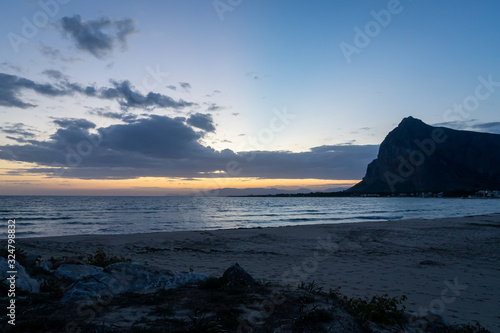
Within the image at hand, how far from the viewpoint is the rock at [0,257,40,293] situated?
21.9 feet

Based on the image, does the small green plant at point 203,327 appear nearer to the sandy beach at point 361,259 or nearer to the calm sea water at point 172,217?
the sandy beach at point 361,259

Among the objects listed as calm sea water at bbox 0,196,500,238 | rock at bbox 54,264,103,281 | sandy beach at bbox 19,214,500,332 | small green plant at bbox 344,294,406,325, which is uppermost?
rock at bbox 54,264,103,281

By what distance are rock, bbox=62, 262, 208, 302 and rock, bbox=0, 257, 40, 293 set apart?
4.16ft

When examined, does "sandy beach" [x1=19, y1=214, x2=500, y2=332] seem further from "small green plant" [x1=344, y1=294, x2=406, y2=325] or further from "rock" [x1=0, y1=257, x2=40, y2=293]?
"rock" [x1=0, y1=257, x2=40, y2=293]

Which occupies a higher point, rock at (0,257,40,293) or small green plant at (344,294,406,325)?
rock at (0,257,40,293)

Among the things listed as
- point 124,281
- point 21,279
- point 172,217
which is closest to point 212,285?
point 124,281

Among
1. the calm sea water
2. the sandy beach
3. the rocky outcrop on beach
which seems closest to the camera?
the rocky outcrop on beach

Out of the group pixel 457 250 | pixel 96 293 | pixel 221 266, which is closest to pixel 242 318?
pixel 96 293

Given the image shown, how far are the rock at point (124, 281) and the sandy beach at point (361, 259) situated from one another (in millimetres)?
4256

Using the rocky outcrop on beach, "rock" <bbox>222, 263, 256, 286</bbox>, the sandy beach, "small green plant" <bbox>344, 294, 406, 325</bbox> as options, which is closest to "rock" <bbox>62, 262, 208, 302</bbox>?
the rocky outcrop on beach

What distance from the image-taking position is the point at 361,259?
1481 cm

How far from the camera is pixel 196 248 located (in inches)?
710

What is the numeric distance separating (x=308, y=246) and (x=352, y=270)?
706 cm

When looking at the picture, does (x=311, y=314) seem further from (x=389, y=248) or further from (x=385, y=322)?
(x=389, y=248)
